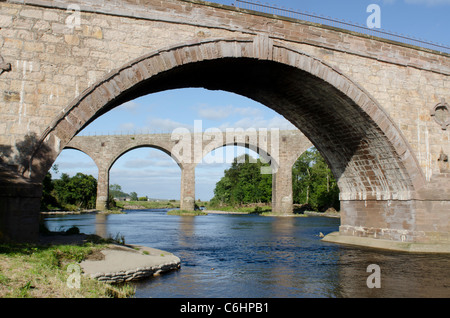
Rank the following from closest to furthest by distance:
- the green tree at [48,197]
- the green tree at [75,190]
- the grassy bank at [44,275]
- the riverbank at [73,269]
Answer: the grassy bank at [44,275] → the riverbank at [73,269] → the green tree at [48,197] → the green tree at [75,190]

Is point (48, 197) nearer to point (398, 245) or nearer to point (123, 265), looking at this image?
point (123, 265)

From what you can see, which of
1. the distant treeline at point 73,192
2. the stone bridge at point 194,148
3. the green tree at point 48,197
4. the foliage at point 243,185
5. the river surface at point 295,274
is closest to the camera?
the river surface at point 295,274

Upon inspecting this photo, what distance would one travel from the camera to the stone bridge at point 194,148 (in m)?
37.9

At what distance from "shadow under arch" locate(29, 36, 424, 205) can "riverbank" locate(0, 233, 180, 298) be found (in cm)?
182

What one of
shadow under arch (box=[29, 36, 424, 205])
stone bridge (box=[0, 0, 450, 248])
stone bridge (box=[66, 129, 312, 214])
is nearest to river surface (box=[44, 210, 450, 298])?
stone bridge (box=[0, 0, 450, 248])

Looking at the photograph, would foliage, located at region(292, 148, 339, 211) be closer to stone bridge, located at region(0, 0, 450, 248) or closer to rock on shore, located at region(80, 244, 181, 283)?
stone bridge, located at region(0, 0, 450, 248)

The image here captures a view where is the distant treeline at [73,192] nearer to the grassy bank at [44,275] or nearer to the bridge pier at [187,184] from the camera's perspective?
the bridge pier at [187,184]

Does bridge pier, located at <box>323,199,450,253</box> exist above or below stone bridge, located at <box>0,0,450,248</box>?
below

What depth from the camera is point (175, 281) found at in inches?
310

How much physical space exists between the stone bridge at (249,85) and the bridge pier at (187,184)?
2612 centimetres

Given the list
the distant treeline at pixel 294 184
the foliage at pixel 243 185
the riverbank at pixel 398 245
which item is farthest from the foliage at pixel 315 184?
the riverbank at pixel 398 245

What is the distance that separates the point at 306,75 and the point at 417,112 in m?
4.65

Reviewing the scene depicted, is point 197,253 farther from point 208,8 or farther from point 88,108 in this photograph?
point 208,8

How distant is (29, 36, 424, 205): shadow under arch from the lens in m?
9.06
